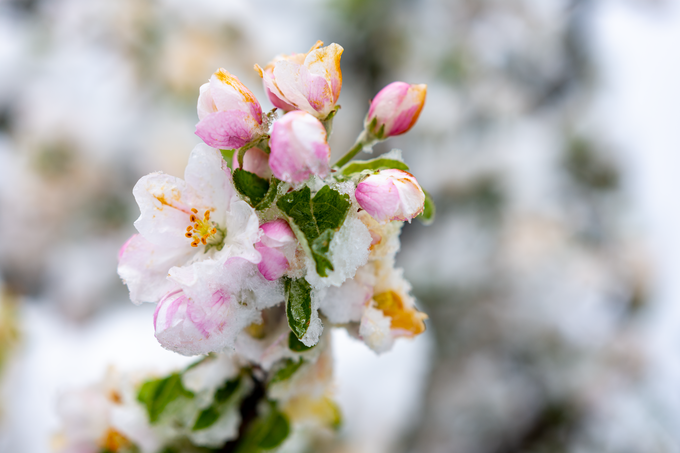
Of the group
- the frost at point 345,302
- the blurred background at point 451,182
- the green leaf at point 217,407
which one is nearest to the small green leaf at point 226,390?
the green leaf at point 217,407

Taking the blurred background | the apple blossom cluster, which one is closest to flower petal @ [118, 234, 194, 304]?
the apple blossom cluster

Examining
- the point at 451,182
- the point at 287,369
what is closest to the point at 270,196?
the point at 287,369

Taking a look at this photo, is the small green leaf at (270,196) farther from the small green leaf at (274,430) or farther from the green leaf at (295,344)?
the small green leaf at (274,430)

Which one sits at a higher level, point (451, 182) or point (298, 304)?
point (451, 182)

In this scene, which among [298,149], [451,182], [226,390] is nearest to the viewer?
[298,149]

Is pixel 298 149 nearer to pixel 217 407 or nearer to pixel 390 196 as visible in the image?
pixel 390 196

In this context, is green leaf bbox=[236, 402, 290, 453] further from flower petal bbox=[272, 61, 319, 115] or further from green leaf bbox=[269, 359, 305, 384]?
flower petal bbox=[272, 61, 319, 115]

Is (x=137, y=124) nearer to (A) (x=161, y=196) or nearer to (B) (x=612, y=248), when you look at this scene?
(A) (x=161, y=196)
